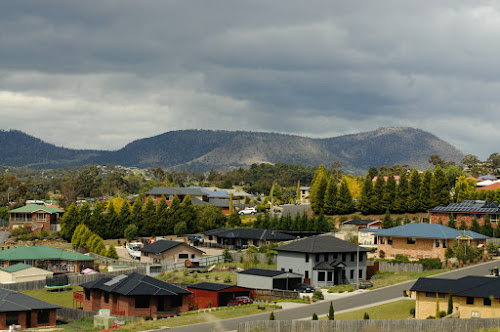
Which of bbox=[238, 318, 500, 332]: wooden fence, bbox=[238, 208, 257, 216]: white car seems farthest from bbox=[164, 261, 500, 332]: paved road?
bbox=[238, 208, 257, 216]: white car

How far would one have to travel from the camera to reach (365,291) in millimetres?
71375

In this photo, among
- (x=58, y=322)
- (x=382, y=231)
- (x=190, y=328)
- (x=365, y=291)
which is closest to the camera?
(x=190, y=328)

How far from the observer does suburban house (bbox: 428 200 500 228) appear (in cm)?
10194

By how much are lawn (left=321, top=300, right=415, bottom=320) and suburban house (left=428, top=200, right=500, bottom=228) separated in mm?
43420

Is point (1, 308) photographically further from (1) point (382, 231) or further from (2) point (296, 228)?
(2) point (296, 228)

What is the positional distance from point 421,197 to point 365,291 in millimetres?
47492

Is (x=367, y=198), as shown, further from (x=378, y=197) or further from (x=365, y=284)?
(x=365, y=284)

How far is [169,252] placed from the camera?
101875 mm

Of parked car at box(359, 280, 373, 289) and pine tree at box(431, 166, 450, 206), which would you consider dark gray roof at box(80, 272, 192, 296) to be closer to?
parked car at box(359, 280, 373, 289)

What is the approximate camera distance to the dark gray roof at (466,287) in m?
52.0

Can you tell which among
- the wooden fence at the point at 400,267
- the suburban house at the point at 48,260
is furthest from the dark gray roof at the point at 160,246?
the wooden fence at the point at 400,267

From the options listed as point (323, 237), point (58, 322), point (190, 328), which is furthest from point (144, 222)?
point (190, 328)

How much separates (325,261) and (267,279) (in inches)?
425

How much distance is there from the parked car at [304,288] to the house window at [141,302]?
659 inches
